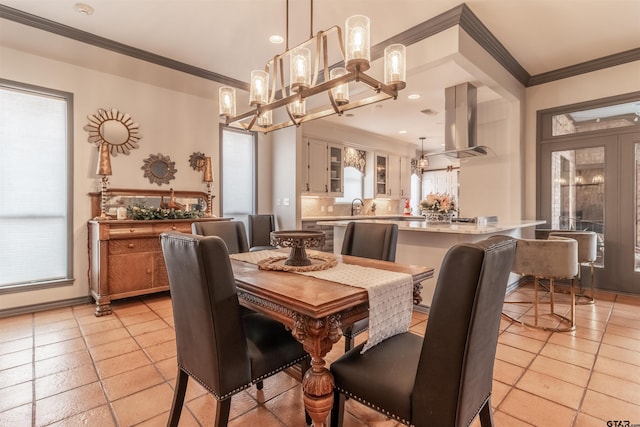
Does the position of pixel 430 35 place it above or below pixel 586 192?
above

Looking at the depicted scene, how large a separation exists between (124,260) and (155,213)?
0.60m

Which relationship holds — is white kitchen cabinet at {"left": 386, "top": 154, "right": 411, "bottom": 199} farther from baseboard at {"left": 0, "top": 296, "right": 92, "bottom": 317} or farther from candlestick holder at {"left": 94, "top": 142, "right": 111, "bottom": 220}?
baseboard at {"left": 0, "top": 296, "right": 92, "bottom": 317}

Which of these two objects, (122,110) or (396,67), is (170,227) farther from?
(396,67)

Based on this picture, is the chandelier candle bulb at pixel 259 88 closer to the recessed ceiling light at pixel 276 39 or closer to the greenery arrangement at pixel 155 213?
the recessed ceiling light at pixel 276 39

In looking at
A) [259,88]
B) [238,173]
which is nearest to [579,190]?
[259,88]

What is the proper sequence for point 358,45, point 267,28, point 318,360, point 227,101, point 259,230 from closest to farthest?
1. point 318,360
2. point 358,45
3. point 227,101
4. point 267,28
5. point 259,230

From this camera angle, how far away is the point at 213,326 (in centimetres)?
123

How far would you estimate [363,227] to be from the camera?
2547 millimetres

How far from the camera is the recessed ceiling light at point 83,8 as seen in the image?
106 inches

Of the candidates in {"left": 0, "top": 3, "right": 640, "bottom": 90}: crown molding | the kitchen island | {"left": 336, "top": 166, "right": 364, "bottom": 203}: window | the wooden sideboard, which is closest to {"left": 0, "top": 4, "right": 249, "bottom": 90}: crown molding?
{"left": 0, "top": 3, "right": 640, "bottom": 90}: crown molding

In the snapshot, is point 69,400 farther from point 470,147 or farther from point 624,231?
point 624,231

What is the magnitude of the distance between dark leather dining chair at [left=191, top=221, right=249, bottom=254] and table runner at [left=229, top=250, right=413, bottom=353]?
1.34m

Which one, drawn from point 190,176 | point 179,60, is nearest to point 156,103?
point 179,60

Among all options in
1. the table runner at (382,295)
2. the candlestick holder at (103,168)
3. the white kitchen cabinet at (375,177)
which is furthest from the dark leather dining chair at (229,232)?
the white kitchen cabinet at (375,177)
